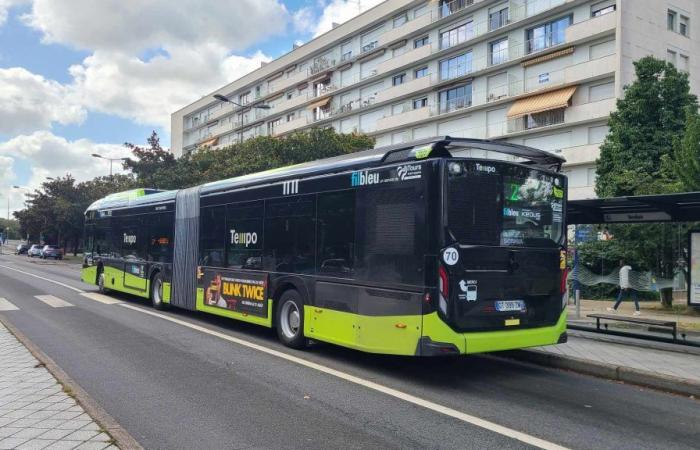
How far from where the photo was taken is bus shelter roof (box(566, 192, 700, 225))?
884 centimetres

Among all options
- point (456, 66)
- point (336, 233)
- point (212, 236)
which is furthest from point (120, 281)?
point (456, 66)

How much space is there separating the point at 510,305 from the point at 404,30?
4540cm

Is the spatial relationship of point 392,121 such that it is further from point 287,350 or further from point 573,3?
point 287,350

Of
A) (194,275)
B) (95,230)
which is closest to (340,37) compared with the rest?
(95,230)

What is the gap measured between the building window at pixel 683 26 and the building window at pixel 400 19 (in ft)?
70.3

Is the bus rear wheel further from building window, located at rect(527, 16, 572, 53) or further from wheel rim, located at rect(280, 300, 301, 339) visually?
building window, located at rect(527, 16, 572, 53)

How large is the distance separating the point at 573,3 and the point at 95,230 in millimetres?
31584

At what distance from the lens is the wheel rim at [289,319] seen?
9361mm

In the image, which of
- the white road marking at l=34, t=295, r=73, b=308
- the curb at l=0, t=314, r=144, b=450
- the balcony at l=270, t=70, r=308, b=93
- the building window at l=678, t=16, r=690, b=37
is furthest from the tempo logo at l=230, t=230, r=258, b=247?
the balcony at l=270, t=70, r=308, b=93

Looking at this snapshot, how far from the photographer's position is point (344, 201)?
8219 mm

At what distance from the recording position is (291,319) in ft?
31.2

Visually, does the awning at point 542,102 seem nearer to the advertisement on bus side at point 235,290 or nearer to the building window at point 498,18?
the building window at point 498,18

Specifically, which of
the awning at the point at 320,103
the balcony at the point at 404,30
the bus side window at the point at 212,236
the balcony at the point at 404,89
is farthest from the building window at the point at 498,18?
the bus side window at the point at 212,236

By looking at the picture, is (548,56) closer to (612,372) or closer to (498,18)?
(498,18)
